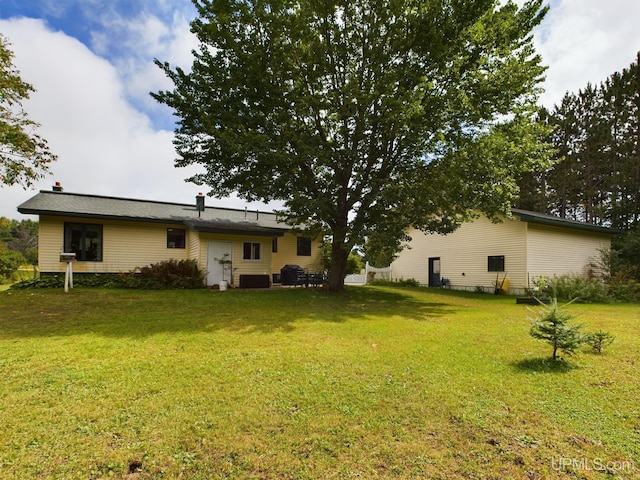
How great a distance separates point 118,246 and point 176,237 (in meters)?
2.49

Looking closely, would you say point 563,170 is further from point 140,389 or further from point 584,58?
point 140,389

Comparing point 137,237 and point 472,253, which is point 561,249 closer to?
point 472,253

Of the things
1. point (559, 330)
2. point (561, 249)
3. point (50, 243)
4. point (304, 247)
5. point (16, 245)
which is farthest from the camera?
point (16, 245)

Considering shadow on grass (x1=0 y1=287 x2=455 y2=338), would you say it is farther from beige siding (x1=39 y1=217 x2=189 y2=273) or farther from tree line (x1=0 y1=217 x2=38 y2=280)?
tree line (x1=0 y1=217 x2=38 y2=280)

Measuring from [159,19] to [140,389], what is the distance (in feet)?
35.2

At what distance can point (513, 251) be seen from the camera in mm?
16625

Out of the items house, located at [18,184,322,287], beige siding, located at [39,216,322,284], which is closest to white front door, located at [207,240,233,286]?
house, located at [18,184,322,287]

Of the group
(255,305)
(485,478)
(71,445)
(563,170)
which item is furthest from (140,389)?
(563,170)

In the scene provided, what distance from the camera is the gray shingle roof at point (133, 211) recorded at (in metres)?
13.9

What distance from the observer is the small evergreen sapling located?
477 cm

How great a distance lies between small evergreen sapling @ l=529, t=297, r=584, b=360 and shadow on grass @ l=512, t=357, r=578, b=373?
0.42ft

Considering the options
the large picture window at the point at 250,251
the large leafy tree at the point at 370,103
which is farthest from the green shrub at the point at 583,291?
the large picture window at the point at 250,251

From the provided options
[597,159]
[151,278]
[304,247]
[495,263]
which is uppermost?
[597,159]

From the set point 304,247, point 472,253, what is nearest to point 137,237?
point 304,247
